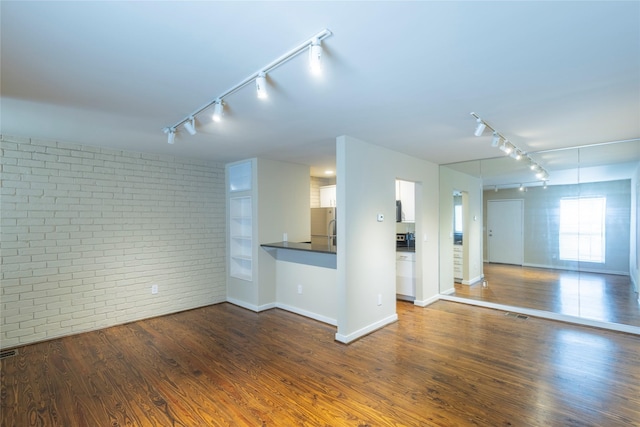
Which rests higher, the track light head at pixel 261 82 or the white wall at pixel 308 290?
the track light head at pixel 261 82

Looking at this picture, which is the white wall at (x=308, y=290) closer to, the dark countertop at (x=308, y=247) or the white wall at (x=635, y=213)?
the dark countertop at (x=308, y=247)

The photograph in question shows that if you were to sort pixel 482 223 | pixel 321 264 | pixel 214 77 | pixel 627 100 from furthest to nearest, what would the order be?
1. pixel 482 223
2. pixel 321 264
3. pixel 627 100
4. pixel 214 77

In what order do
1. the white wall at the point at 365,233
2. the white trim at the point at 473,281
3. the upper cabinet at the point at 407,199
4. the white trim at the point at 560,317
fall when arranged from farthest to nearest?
the white trim at the point at 473,281 → the upper cabinet at the point at 407,199 → the white trim at the point at 560,317 → the white wall at the point at 365,233

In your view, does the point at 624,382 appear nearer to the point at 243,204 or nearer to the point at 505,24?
the point at 505,24

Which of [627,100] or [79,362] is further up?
[627,100]

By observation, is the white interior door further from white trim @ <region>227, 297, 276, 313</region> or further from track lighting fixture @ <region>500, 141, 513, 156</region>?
white trim @ <region>227, 297, 276, 313</region>

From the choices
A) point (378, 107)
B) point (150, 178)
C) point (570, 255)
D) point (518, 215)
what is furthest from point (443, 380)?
point (150, 178)

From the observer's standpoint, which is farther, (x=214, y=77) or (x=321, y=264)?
(x=321, y=264)

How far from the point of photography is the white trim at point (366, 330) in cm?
349

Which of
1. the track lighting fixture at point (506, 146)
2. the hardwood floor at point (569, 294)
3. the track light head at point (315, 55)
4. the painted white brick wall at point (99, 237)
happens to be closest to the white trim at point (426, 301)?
the hardwood floor at point (569, 294)

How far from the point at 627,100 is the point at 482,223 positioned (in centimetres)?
372

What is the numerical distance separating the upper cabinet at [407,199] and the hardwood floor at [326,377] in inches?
75.5

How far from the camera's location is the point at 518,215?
5625 mm

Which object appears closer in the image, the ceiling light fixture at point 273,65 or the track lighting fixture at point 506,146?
the ceiling light fixture at point 273,65
